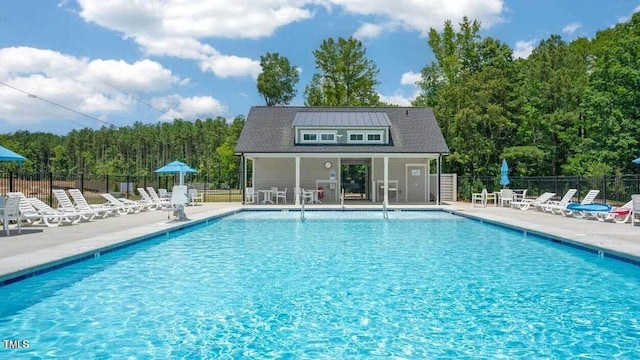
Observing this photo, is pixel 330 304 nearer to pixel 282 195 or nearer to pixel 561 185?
pixel 282 195

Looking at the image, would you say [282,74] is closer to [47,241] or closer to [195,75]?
[195,75]

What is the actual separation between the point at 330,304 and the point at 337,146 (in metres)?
19.6

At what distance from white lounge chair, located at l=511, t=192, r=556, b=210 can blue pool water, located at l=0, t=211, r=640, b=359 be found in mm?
9447

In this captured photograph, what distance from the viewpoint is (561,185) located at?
25.6 meters

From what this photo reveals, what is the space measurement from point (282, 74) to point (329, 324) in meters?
47.1

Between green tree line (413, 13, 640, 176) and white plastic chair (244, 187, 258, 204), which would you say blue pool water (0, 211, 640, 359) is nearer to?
white plastic chair (244, 187, 258, 204)

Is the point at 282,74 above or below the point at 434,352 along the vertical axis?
above

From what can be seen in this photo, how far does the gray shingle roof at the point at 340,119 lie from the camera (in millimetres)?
26188

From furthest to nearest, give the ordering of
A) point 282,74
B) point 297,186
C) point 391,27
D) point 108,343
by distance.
Answer: point 282,74 < point 391,27 < point 297,186 < point 108,343

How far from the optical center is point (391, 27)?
35.3 m

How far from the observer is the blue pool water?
5027 millimetres

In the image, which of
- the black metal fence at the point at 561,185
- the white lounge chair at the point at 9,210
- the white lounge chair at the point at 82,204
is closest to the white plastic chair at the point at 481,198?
the black metal fence at the point at 561,185

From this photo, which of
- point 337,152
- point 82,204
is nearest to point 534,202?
point 337,152

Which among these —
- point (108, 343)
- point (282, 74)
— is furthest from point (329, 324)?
point (282, 74)
